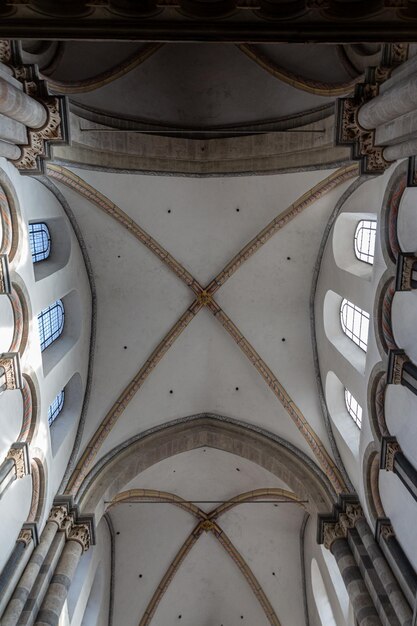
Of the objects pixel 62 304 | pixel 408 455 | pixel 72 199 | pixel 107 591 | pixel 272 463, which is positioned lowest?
pixel 107 591

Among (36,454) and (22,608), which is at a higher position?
(36,454)

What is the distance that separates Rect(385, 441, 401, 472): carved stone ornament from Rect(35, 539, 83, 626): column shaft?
669cm

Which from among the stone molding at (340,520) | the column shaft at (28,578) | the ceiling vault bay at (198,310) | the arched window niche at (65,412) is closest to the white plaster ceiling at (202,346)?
the ceiling vault bay at (198,310)

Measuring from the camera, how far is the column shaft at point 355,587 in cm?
935

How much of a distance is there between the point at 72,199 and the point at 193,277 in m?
4.12

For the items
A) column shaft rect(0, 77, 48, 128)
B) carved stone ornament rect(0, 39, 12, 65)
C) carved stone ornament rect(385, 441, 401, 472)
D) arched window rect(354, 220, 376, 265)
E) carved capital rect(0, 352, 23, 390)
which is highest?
arched window rect(354, 220, 376, 265)

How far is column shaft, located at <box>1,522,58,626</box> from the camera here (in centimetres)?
885

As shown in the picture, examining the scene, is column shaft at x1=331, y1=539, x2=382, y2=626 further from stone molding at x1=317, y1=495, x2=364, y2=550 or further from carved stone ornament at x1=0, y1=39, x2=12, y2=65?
carved stone ornament at x1=0, y1=39, x2=12, y2=65

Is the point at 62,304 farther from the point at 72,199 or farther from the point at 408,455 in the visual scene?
the point at 408,455

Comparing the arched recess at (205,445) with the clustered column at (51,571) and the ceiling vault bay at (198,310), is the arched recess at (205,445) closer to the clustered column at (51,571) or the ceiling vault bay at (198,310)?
the ceiling vault bay at (198,310)

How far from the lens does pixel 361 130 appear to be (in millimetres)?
8758

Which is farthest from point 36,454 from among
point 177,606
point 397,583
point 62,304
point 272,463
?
point 177,606

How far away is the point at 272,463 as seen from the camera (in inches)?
561

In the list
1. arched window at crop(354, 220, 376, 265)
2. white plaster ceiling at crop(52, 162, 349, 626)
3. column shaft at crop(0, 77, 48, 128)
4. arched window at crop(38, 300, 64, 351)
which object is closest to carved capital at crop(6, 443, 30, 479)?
arched window at crop(38, 300, 64, 351)
